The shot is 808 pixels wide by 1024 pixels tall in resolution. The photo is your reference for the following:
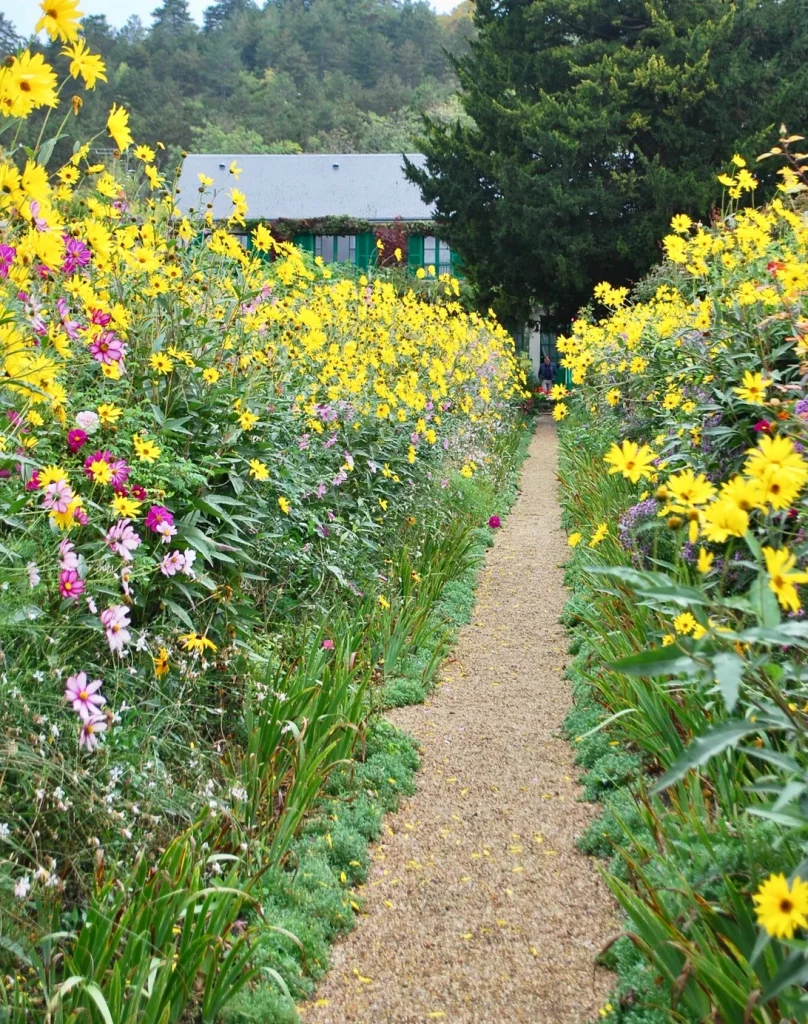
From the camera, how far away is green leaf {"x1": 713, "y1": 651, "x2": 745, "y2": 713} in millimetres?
1130

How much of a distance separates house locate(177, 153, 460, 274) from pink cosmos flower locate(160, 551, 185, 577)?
23406mm

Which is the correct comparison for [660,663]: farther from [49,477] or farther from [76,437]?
[76,437]

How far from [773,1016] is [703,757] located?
0.98 metres

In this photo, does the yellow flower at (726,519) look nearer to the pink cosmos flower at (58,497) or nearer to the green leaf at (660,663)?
the green leaf at (660,663)

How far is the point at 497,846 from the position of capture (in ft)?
10.3

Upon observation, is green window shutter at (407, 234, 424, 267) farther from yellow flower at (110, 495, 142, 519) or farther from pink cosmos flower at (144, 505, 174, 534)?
yellow flower at (110, 495, 142, 519)

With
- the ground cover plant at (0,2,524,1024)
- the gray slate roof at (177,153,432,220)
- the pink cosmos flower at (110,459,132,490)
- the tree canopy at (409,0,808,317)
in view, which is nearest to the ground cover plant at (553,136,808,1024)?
the ground cover plant at (0,2,524,1024)

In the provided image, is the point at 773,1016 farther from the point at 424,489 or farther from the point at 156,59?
the point at 156,59

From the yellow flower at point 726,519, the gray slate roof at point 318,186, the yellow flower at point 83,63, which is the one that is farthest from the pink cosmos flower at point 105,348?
the gray slate roof at point 318,186

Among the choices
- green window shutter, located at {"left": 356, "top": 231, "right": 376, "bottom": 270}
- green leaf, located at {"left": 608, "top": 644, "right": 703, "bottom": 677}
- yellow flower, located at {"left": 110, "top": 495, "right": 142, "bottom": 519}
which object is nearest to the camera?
green leaf, located at {"left": 608, "top": 644, "right": 703, "bottom": 677}

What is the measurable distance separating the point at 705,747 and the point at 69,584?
5.27ft

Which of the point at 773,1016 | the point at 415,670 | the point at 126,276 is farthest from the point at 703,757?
the point at 415,670

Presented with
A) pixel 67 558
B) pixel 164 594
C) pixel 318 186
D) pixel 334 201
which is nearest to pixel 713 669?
pixel 67 558

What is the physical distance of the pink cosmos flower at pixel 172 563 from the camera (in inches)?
107
